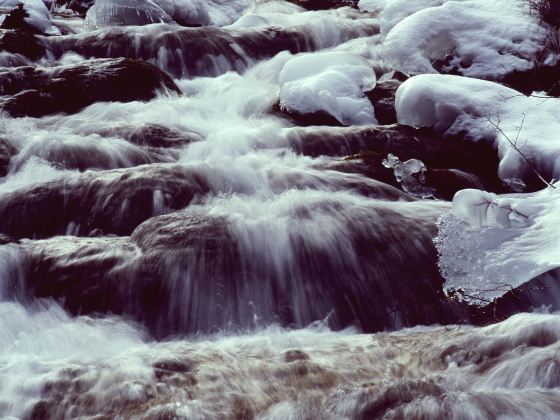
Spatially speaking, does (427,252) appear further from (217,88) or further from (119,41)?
(119,41)

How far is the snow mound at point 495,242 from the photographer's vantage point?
393 cm

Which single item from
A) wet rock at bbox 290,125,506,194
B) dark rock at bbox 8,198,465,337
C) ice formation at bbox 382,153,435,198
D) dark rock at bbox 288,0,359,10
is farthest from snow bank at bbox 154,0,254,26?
dark rock at bbox 8,198,465,337

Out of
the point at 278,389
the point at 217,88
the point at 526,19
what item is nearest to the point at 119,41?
the point at 217,88

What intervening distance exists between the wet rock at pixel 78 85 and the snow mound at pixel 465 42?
8.29 feet

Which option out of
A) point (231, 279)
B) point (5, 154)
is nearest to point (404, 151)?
point (231, 279)

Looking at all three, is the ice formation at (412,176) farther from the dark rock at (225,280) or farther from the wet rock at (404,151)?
the dark rock at (225,280)

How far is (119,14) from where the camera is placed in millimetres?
9914

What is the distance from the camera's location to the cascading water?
3088mm

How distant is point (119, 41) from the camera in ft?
29.2

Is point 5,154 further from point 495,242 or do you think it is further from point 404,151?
point 495,242

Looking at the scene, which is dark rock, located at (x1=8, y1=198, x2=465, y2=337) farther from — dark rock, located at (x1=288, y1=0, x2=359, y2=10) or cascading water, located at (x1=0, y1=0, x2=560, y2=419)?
dark rock, located at (x1=288, y1=0, x2=359, y2=10)

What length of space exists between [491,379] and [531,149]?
3.11 metres

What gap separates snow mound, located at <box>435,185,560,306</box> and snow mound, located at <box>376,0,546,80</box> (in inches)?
126

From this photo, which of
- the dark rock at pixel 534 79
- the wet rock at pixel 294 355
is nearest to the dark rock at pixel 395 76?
the dark rock at pixel 534 79
